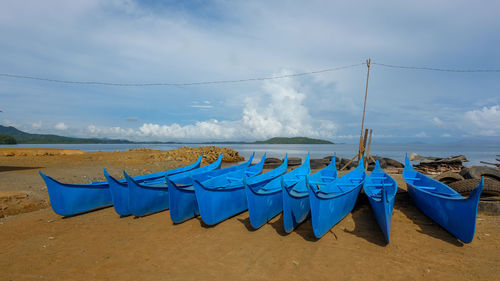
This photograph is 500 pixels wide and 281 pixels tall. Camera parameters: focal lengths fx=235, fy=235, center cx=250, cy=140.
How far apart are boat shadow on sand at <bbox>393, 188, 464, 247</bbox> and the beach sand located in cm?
2

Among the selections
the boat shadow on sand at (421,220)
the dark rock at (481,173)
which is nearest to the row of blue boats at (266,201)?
the boat shadow on sand at (421,220)

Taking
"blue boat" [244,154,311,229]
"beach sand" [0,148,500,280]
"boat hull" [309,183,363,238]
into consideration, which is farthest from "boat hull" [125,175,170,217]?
"boat hull" [309,183,363,238]

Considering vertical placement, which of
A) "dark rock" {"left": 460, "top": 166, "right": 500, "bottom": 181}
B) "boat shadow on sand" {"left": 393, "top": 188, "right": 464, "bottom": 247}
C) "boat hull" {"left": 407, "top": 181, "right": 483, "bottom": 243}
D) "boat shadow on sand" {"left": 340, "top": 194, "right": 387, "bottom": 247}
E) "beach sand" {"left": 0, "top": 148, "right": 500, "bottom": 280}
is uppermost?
"dark rock" {"left": 460, "top": 166, "right": 500, "bottom": 181}

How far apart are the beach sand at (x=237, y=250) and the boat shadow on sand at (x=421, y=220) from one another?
23mm

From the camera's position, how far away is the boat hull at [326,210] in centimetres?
569

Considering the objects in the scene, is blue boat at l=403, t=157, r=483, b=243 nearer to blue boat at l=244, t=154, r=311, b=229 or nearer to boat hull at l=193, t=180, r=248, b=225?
blue boat at l=244, t=154, r=311, b=229

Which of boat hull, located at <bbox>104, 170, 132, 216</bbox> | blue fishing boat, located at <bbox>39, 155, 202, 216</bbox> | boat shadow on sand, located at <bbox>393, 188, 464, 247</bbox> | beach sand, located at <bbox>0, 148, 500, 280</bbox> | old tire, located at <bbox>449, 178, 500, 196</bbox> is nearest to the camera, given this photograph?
beach sand, located at <bbox>0, 148, 500, 280</bbox>

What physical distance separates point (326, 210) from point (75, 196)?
8197 millimetres

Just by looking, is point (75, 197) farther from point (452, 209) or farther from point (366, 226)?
point (452, 209)

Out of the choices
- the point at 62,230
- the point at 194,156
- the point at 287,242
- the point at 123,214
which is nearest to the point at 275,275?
the point at 287,242

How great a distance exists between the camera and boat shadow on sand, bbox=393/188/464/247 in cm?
585

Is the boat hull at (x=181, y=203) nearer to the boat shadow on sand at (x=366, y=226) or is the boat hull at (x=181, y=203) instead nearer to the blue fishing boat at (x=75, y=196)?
the blue fishing boat at (x=75, y=196)

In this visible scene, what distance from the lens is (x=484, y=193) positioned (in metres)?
7.51

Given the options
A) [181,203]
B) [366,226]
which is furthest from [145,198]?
[366,226]
